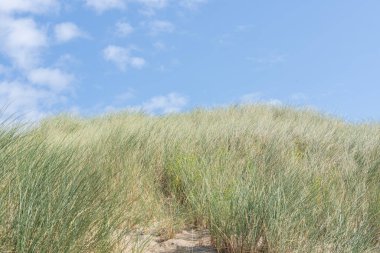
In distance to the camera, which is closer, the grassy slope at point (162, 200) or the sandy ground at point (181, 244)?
the grassy slope at point (162, 200)

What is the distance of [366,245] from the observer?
3447mm

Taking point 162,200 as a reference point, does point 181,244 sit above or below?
below

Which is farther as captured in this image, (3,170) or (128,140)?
(128,140)

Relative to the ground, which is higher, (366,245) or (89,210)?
(89,210)

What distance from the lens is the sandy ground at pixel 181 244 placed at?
11.5 feet

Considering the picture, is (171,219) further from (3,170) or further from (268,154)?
(268,154)

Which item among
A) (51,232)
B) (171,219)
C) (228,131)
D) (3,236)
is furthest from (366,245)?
(228,131)

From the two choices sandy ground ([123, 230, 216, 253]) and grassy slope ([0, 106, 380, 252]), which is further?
sandy ground ([123, 230, 216, 253])

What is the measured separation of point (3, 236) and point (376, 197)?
3140 millimetres

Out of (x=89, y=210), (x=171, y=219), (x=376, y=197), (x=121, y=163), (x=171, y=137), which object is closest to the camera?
(x=89, y=210)

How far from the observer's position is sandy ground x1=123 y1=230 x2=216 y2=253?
3.50m

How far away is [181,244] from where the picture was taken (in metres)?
3.64

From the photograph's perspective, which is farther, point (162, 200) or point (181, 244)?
point (162, 200)

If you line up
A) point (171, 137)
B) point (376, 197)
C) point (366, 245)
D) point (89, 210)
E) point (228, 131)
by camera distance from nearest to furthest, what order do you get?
point (89, 210) < point (366, 245) < point (376, 197) < point (171, 137) < point (228, 131)
